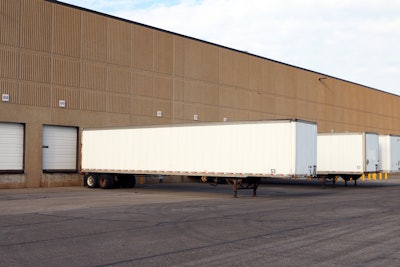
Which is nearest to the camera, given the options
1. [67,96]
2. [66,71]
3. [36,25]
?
[36,25]

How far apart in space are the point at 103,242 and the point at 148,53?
2947 centimetres

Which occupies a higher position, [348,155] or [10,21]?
[10,21]

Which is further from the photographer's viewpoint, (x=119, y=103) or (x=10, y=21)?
(x=119, y=103)

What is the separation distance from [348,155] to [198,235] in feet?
79.9

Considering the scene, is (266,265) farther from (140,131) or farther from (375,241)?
(140,131)

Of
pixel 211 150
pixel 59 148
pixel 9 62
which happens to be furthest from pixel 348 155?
pixel 9 62

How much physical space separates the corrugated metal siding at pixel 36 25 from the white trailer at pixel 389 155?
24831mm

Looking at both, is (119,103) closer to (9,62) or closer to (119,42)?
(119,42)

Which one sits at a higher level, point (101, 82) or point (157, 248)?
point (101, 82)

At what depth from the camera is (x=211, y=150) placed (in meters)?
26.2

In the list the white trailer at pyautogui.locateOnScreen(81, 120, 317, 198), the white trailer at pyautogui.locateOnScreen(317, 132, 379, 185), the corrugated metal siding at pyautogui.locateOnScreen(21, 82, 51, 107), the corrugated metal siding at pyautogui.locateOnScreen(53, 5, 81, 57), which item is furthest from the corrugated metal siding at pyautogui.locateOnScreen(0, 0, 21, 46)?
the white trailer at pyautogui.locateOnScreen(317, 132, 379, 185)

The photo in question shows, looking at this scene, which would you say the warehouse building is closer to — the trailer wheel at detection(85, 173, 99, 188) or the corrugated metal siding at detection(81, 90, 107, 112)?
the corrugated metal siding at detection(81, 90, 107, 112)

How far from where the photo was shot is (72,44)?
3462cm

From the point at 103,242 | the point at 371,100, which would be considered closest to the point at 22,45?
the point at 103,242
